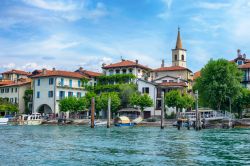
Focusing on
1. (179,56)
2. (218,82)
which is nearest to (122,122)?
(218,82)

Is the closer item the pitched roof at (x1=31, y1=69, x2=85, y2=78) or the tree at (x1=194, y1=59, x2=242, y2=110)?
the tree at (x1=194, y1=59, x2=242, y2=110)

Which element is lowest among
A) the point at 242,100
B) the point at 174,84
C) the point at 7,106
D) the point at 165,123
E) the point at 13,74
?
the point at 165,123

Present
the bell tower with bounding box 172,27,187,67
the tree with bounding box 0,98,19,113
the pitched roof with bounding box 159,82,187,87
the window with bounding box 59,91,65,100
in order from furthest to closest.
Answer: the bell tower with bounding box 172,27,187,67
the tree with bounding box 0,98,19,113
the window with bounding box 59,91,65,100
the pitched roof with bounding box 159,82,187,87

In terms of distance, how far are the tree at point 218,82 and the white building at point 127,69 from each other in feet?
74.7

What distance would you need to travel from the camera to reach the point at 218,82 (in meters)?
67.4

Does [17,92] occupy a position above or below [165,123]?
above

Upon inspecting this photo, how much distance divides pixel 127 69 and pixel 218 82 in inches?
1077

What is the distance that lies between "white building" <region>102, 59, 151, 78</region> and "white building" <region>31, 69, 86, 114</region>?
6.32 m

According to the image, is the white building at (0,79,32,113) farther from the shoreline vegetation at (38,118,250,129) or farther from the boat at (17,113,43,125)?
the shoreline vegetation at (38,118,250,129)

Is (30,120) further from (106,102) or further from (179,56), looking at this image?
(179,56)

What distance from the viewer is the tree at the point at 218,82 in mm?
67000

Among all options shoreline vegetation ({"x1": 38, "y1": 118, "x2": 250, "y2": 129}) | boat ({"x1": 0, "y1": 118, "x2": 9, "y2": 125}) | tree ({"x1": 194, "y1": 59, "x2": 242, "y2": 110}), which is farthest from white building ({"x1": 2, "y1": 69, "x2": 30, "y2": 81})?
tree ({"x1": 194, "y1": 59, "x2": 242, "y2": 110})

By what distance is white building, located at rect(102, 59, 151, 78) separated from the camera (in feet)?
294

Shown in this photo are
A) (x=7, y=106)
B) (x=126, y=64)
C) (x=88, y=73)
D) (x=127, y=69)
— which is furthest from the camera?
(x=88, y=73)
